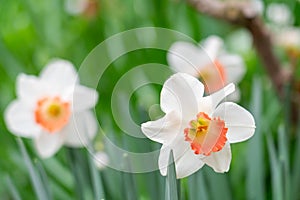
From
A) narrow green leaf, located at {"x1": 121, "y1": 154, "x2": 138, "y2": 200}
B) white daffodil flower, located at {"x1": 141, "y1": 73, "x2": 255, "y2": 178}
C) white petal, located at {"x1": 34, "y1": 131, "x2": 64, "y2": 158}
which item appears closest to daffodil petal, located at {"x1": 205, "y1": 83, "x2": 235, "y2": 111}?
white daffodil flower, located at {"x1": 141, "y1": 73, "x2": 255, "y2": 178}

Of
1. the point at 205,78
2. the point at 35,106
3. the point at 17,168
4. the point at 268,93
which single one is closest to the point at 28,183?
the point at 17,168

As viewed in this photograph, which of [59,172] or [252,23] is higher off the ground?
[252,23]

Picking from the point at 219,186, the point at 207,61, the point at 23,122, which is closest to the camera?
the point at 219,186

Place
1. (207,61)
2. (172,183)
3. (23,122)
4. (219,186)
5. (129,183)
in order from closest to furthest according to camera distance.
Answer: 1. (172,183)
2. (129,183)
3. (219,186)
4. (23,122)
5. (207,61)

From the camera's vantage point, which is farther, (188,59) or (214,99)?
(188,59)

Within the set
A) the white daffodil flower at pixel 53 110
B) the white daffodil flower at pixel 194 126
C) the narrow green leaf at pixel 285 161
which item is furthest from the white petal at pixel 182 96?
the white daffodil flower at pixel 53 110

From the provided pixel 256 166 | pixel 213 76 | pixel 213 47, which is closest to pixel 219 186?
pixel 256 166

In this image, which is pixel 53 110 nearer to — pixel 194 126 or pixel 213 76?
pixel 213 76

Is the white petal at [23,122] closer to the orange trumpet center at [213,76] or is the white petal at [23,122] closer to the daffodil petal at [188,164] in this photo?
the orange trumpet center at [213,76]
